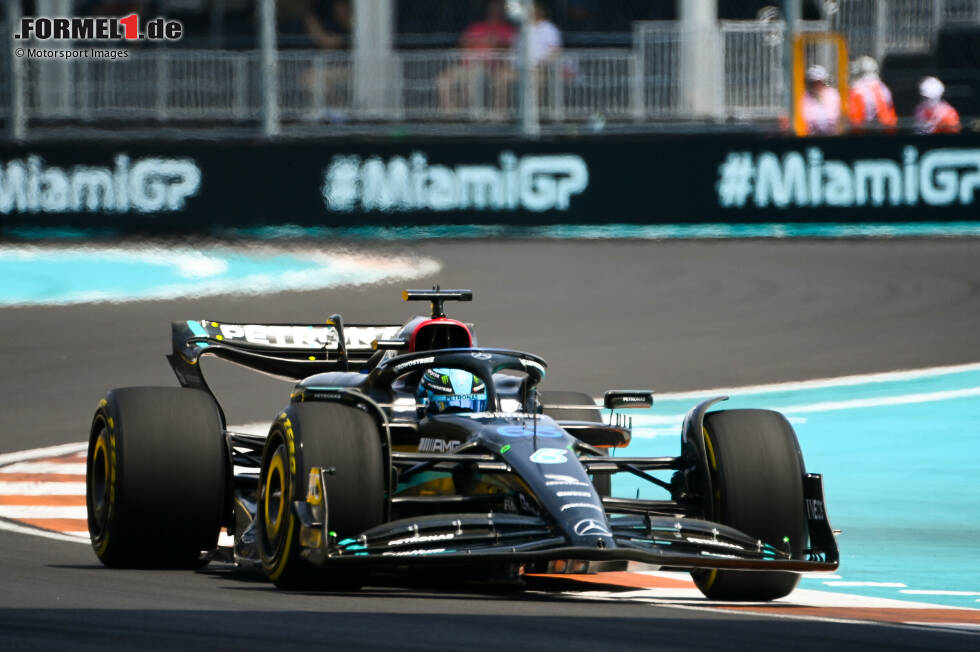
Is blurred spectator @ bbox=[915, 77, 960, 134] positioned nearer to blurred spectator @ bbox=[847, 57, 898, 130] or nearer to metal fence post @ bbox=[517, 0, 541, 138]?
blurred spectator @ bbox=[847, 57, 898, 130]

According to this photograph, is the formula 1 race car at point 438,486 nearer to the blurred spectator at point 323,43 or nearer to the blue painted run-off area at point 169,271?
the blue painted run-off area at point 169,271

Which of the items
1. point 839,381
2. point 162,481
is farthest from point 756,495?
point 839,381

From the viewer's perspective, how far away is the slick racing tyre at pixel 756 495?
7.33 m

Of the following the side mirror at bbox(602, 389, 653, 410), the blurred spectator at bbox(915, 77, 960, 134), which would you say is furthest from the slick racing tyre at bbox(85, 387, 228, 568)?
the blurred spectator at bbox(915, 77, 960, 134)

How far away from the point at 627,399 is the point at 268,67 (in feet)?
52.0

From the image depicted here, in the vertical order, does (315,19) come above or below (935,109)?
above

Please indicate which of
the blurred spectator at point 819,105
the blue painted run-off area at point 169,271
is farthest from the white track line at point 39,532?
the blurred spectator at point 819,105

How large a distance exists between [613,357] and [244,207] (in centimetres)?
865

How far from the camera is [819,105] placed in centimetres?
2345

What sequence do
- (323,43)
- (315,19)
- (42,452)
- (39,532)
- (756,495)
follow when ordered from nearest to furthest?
(756,495)
(39,532)
(42,452)
(323,43)
(315,19)

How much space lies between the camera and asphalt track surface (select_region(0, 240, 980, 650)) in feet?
20.3

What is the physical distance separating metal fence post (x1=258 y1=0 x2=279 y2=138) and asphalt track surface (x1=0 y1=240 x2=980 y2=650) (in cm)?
198

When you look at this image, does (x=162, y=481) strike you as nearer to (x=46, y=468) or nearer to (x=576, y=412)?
(x=576, y=412)

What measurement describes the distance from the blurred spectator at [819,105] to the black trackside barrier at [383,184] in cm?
118
